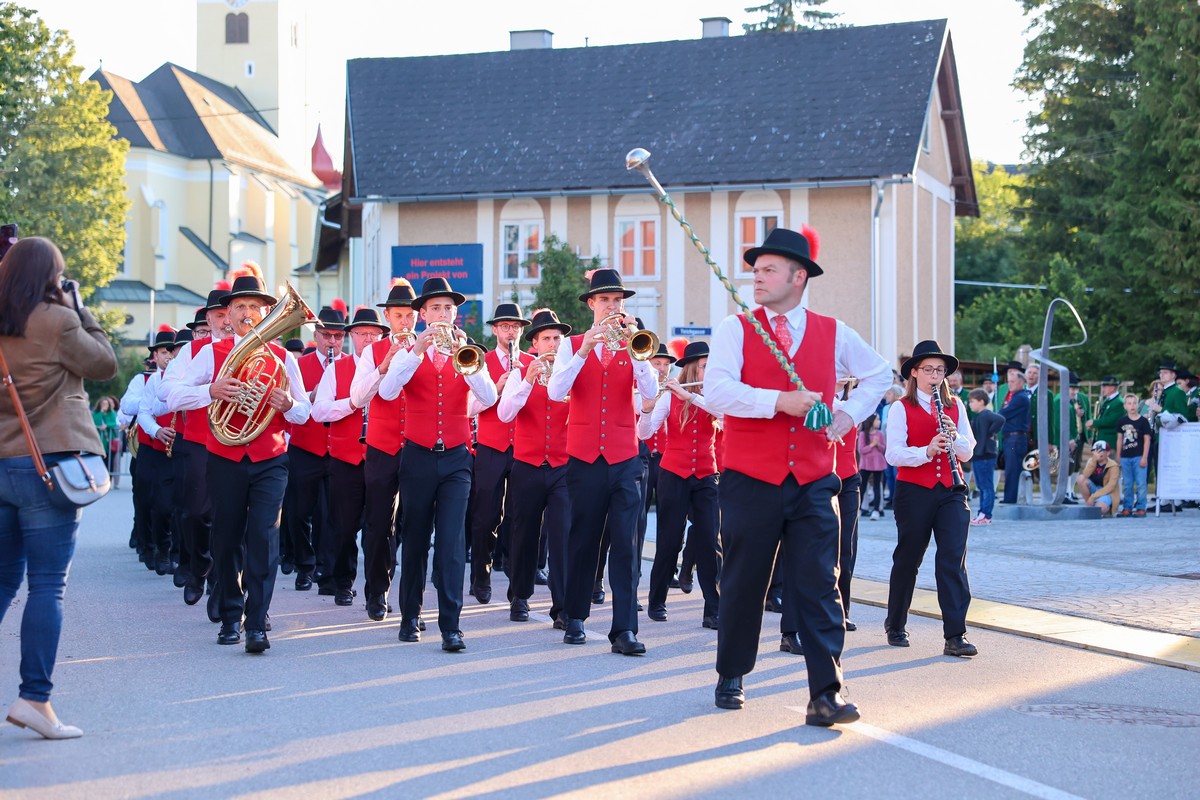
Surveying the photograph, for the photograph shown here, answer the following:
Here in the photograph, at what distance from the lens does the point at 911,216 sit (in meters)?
40.7

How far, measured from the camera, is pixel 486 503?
12695 millimetres

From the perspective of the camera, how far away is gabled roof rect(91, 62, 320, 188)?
8381 centimetres

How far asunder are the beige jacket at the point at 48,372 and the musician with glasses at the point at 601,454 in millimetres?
3367

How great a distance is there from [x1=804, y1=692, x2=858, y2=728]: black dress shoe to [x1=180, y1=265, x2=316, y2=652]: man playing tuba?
3562 millimetres

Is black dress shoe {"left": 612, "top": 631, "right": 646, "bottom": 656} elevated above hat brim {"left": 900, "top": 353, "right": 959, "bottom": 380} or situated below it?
below

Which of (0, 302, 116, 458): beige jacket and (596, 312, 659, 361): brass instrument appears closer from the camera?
(0, 302, 116, 458): beige jacket

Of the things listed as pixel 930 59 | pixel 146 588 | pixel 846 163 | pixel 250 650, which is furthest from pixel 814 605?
pixel 930 59

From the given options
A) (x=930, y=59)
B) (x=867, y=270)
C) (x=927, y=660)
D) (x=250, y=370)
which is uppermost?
(x=930, y=59)

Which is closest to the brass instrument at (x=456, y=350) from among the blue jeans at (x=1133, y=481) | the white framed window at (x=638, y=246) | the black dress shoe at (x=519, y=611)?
the black dress shoe at (x=519, y=611)

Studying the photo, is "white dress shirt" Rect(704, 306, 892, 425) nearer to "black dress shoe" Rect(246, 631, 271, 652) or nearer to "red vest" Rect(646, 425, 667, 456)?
"black dress shoe" Rect(246, 631, 271, 652)

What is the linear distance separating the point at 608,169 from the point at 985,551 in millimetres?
26461

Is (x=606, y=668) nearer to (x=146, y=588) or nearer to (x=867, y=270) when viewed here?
(x=146, y=588)

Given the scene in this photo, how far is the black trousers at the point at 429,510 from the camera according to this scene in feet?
31.6

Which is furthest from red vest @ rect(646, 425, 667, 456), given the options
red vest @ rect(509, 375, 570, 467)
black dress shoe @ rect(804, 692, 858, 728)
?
black dress shoe @ rect(804, 692, 858, 728)
